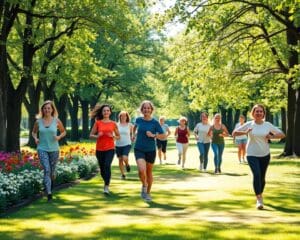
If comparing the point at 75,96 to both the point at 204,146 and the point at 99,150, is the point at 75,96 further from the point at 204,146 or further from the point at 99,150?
the point at 99,150

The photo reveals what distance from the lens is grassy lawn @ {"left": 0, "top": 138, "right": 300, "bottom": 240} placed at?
304 inches

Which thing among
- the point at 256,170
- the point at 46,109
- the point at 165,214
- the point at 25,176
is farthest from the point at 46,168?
the point at 256,170

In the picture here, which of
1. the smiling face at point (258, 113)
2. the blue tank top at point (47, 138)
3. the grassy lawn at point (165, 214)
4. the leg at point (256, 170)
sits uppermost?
the smiling face at point (258, 113)

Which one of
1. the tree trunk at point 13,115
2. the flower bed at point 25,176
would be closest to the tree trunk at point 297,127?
the flower bed at point 25,176

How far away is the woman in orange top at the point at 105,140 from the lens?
1255 centimetres

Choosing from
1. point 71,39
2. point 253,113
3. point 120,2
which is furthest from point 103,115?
point 71,39

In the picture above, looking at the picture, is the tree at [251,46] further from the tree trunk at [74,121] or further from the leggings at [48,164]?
the tree trunk at [74,121]

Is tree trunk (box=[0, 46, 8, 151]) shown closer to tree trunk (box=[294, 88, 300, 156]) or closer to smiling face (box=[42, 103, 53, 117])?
smiling face (box=[42, 103, 53, 117])

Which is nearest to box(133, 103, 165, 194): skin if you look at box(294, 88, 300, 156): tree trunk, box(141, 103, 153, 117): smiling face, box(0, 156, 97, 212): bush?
box(141, 103, 153, 117): smiling face

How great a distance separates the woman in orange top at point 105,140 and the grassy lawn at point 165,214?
0.54m

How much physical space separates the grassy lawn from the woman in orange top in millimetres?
539

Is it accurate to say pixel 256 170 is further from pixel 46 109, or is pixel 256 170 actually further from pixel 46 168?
pixel 46 109

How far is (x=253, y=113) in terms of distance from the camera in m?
10.5

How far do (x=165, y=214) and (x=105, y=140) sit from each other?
11.8ft
